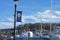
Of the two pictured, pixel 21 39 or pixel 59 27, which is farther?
pixel 59 27

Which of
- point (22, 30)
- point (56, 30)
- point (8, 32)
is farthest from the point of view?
point (22, 30)

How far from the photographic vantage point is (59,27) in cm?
2264

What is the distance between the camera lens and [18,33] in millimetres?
22297

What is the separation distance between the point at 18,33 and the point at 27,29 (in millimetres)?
1924

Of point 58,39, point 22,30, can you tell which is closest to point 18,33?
point 22,30

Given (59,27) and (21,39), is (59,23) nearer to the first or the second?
(59,27)

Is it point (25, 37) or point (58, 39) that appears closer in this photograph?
point (58, 39)

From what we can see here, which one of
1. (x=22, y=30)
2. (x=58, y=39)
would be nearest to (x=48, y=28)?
(x=22, y=30)

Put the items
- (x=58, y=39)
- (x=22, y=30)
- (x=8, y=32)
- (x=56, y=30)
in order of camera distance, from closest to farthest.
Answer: (x=58, y=39) < (x=8, y=32) < (x=56, y=30) < (x=22, y=30)

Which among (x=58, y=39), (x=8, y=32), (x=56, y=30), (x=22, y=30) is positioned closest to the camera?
(x=58, y=39)

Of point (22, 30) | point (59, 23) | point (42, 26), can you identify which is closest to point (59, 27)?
point (59, 23)

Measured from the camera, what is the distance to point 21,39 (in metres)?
20.6

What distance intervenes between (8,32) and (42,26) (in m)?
4.99

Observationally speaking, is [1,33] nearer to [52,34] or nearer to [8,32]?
[8,32]
